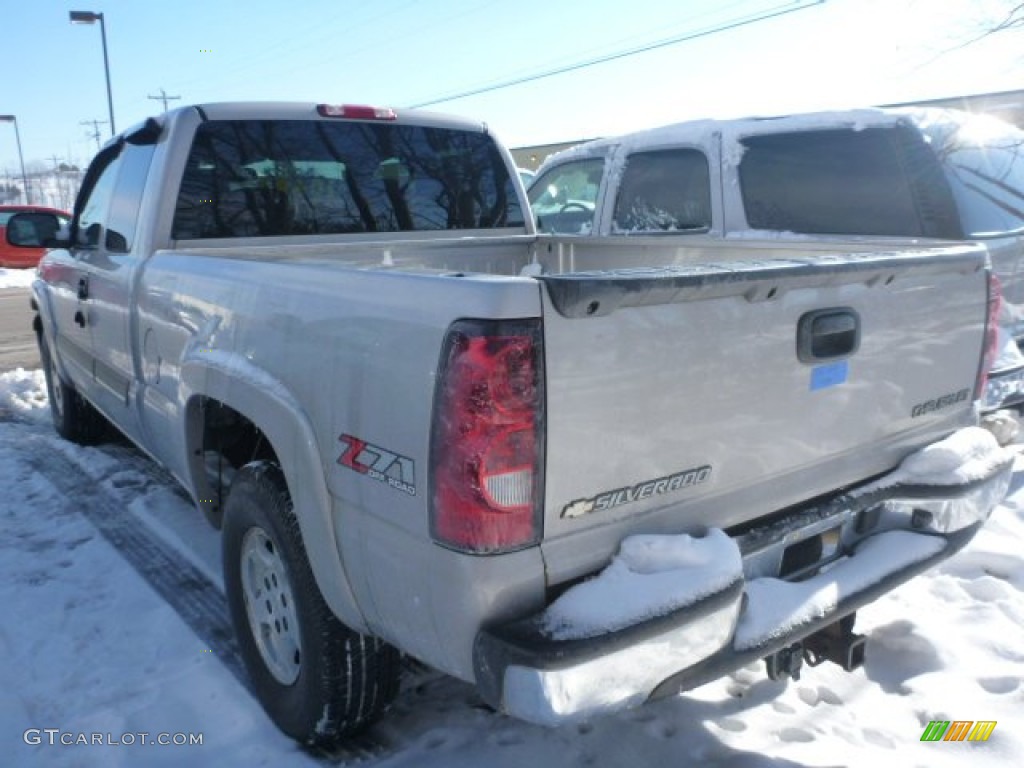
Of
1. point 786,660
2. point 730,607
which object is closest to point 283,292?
point 730,607

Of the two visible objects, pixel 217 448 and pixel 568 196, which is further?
pixel 568 196

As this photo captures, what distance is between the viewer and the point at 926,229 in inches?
188

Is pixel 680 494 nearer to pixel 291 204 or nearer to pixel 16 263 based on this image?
pixel 291 204

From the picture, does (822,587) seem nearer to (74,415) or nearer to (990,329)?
(990,329)

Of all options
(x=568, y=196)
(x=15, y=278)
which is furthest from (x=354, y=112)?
(x=15, y=278)

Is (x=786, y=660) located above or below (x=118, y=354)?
below

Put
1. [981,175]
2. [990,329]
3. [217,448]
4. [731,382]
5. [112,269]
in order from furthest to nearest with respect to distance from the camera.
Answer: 1. [981,175]
2. [112,269]
3. [217,448]
4. [990,329]
5. [731,382]

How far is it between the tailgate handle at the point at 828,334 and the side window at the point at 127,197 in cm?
292

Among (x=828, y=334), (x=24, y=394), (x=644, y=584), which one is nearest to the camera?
(x=644, y=584)

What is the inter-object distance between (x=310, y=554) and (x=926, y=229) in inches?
162

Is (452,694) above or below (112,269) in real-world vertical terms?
below

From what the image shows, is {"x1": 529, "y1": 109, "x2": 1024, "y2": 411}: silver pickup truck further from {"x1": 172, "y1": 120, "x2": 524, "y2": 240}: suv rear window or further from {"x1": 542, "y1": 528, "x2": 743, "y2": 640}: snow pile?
{"x1": 542, "y1": 528, "x2": 743, "y2": 640}: snow pile

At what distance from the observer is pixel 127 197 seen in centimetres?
391

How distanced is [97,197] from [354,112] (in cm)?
166
